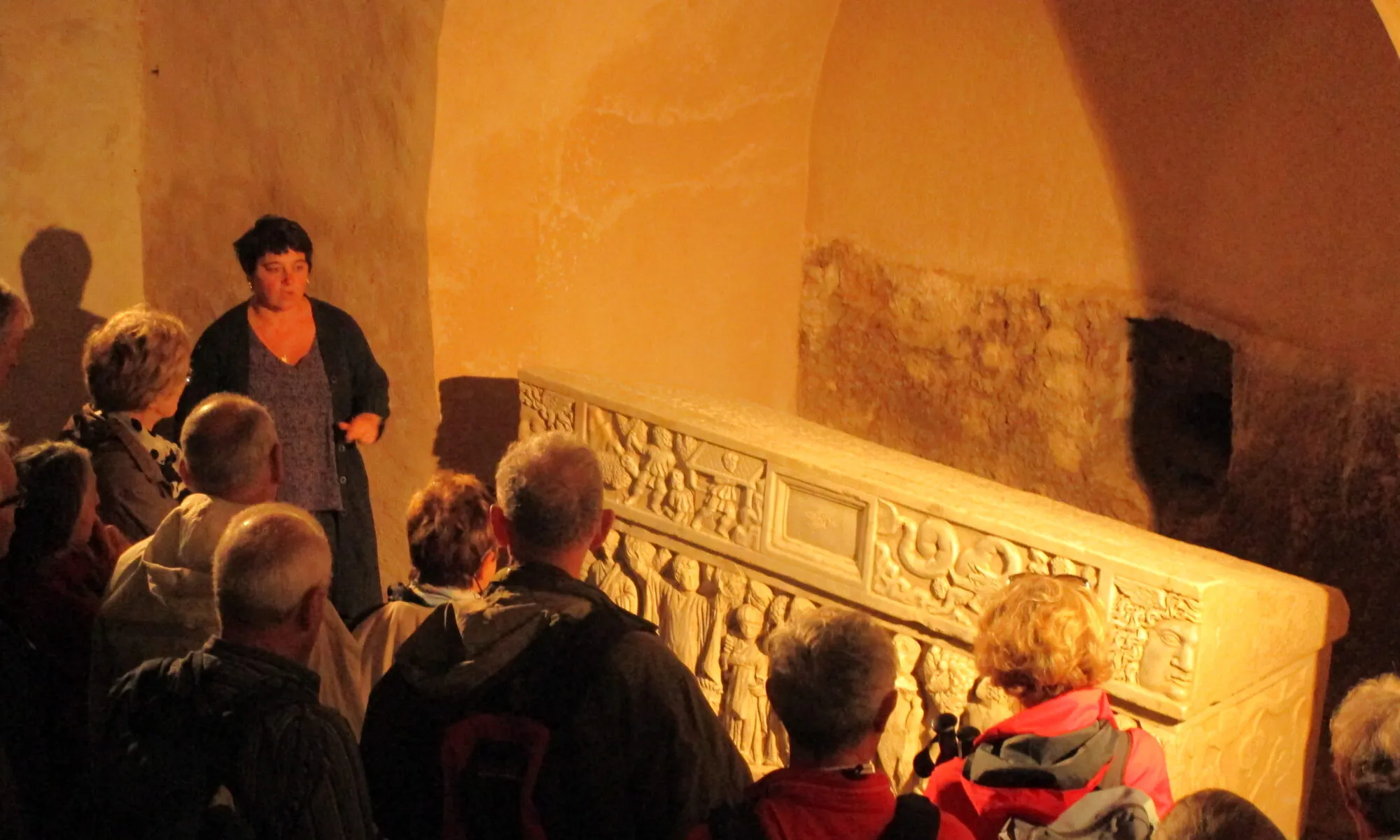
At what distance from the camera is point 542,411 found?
17.8 ft

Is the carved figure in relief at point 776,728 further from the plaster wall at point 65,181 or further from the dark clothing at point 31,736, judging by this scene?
the plaster wall at point 65,181

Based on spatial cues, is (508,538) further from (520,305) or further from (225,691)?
(520,305)

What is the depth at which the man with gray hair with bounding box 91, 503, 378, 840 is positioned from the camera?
2117mm

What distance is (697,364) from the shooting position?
260 inches

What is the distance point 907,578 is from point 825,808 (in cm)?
226

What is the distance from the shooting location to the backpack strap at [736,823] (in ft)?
6.63

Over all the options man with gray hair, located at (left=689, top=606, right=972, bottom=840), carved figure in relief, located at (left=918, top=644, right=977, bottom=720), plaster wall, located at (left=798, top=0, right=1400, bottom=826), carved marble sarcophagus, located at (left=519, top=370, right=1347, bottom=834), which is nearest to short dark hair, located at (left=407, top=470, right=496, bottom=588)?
man with gray hair, located at (left=689, top=606, right=972, bottom=840)

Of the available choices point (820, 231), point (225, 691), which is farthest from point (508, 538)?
point (820, 231)

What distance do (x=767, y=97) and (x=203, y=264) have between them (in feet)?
8.30

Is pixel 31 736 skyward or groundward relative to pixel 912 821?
groundward

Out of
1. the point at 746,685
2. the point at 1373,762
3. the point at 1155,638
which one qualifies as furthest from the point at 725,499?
the point at 1373,762

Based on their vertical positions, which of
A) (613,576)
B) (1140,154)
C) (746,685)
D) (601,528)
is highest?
(1140,154)

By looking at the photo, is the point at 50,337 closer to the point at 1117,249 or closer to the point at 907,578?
the point at 907,578

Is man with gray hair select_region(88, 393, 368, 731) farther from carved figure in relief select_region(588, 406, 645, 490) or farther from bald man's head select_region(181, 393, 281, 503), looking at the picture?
carved figure in relief select_region(588, 406, 645, 490)
